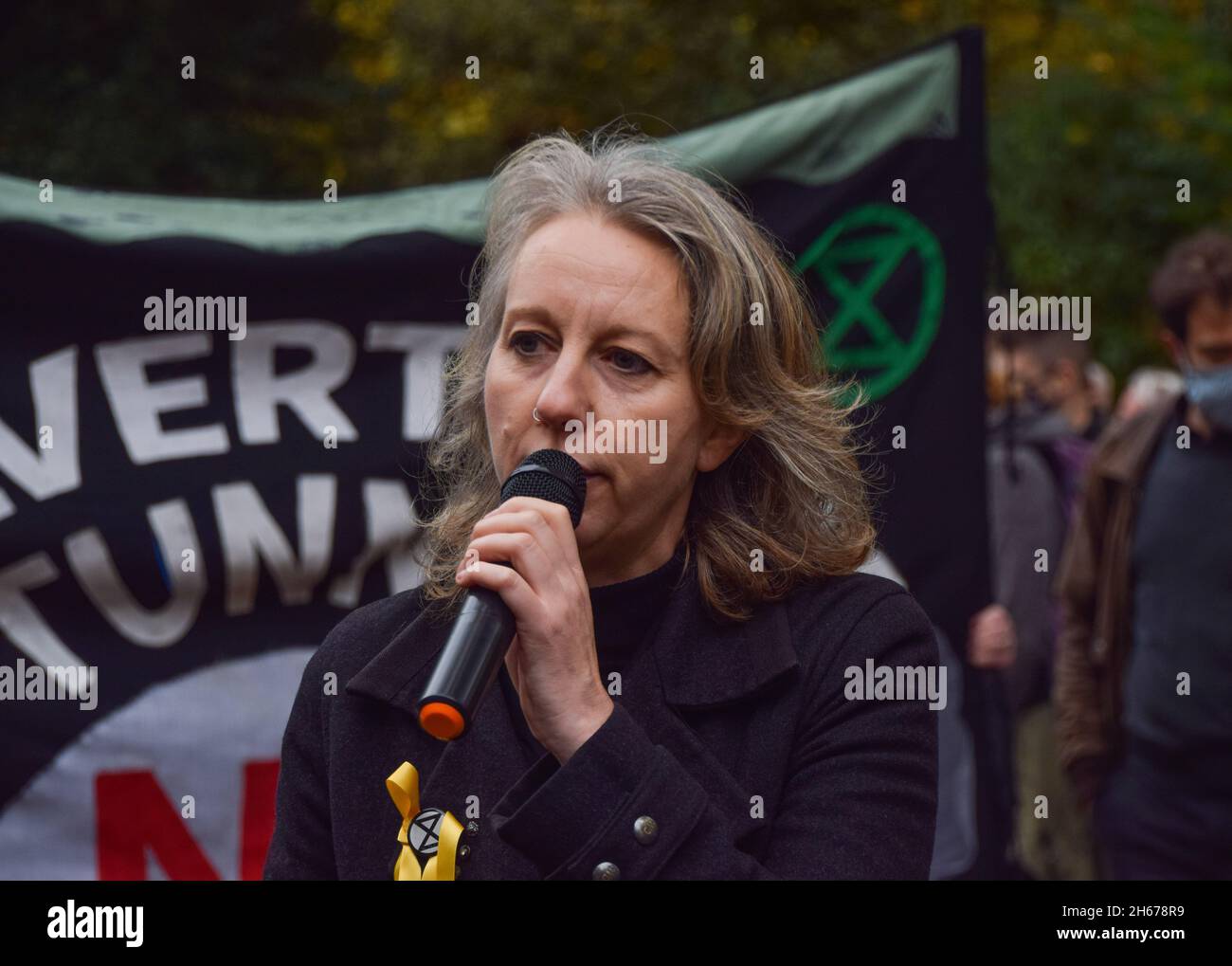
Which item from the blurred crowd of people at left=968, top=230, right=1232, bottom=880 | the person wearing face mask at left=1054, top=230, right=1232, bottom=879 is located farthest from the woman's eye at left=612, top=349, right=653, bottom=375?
the person wearing face mask at left=1054, top=230, right=1232, bottom=879

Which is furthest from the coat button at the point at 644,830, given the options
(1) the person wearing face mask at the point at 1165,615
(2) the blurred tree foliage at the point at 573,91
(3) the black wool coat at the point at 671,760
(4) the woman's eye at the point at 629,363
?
(2) the blurred tree foliage at the point at 573,91

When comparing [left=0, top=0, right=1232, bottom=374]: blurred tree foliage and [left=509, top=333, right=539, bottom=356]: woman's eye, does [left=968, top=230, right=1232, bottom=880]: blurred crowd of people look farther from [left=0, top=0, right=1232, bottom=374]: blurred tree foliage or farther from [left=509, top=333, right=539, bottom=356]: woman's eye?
[left=0, top=0, right=1232, bottom=374]: blurred tree foliage

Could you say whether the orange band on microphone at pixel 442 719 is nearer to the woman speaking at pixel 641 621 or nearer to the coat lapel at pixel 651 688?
the woman speaking at pixel 641 621

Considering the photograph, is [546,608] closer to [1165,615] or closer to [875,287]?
[875,287]

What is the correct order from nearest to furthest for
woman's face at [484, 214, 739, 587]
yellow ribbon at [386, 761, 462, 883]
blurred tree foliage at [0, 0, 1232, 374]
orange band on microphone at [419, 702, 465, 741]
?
orange band on microphone at [419, 702, 465, 741] → yellow ribbon at [386, 761, 462, 883] → woman's face at [484, 214, 739, 587] → blurred tree foliage at [0, 0, 1232, 374]

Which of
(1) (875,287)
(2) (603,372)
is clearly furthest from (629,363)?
(1) (875,287)

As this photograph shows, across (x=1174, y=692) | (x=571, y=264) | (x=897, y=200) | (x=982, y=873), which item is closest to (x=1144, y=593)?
(x=1174, y=692)

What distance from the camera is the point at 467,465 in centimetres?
263

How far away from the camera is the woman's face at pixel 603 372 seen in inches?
83.1

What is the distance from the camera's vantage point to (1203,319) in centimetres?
477

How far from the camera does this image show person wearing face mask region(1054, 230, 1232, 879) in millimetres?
4602

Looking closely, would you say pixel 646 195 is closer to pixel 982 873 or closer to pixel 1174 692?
pixel 982 873

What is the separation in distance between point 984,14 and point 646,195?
17345mm

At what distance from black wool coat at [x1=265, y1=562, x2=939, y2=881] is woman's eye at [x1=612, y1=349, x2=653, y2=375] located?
0.35 m
